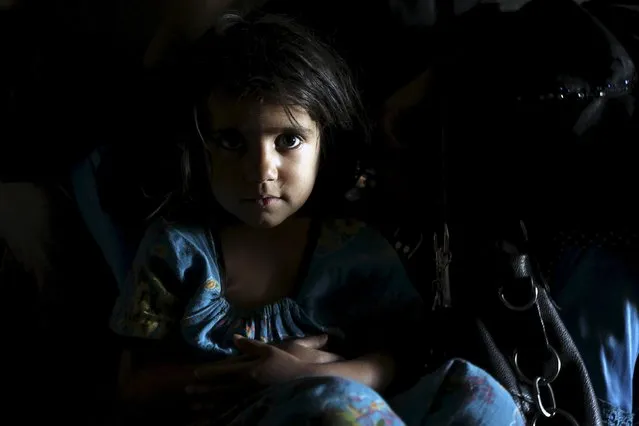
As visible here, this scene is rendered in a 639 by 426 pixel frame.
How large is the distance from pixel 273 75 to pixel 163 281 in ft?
0.81

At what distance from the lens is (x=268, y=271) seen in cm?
84

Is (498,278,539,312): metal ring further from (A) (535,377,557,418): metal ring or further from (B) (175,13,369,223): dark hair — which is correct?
(B) (175,13,369,223): dark hair

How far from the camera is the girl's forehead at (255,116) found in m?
0.73

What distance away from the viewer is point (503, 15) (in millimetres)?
764

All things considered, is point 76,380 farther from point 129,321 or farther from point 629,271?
point 629,271

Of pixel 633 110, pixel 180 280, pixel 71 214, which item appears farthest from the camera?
pixel 71 214

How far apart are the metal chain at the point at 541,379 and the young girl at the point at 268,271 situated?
5 centimetres

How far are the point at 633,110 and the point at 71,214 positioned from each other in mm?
620

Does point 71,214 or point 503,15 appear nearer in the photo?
point 503,15

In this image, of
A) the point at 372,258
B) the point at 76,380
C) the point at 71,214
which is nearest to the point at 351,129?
the point at 372,258

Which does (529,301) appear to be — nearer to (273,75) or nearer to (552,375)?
(552,375)

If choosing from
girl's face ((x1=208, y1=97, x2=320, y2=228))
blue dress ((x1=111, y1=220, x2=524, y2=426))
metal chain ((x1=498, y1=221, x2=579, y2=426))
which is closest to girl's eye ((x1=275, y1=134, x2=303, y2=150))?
girl's face ((x1=208, y1=97, x2=320, y2=228))

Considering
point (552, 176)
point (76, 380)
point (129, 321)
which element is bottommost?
point (76, 380)

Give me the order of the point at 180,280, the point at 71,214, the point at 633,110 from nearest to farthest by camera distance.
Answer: the point at 633,110 < the point at 180,280 < the point at 71,214
